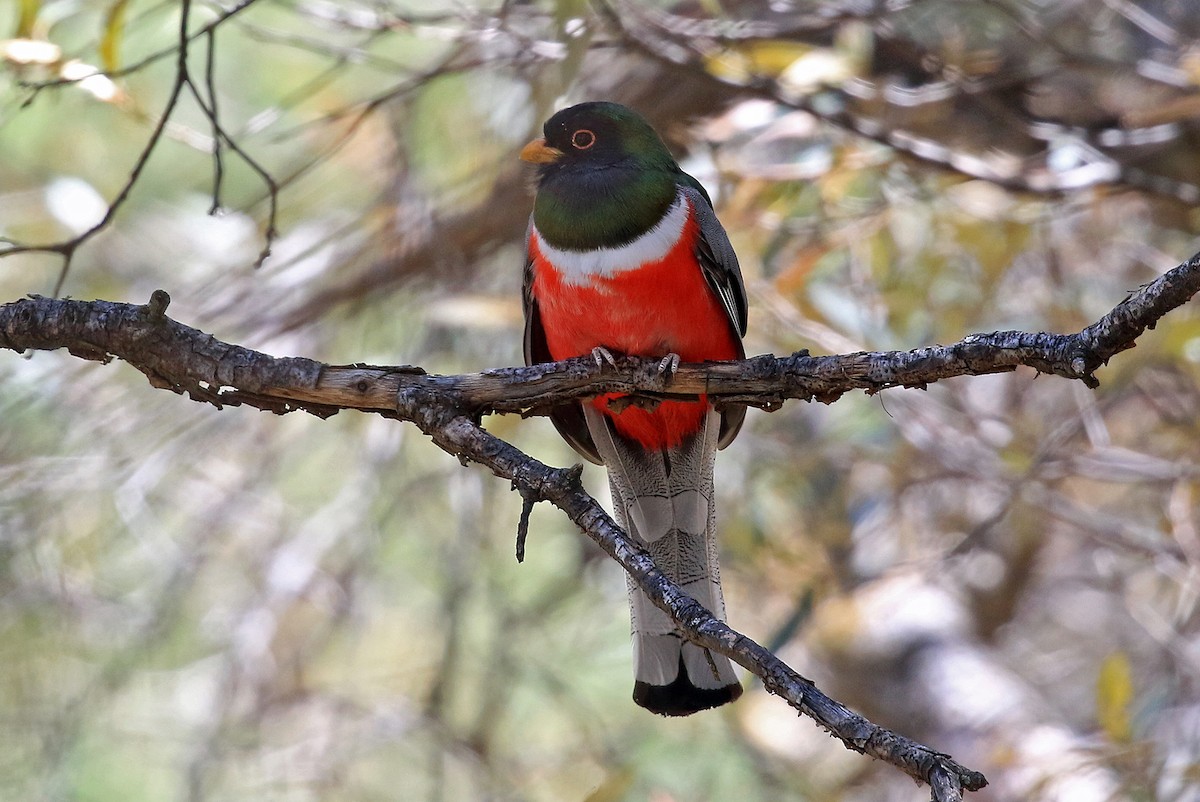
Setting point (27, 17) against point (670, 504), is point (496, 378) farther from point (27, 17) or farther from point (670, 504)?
point (27, 17)

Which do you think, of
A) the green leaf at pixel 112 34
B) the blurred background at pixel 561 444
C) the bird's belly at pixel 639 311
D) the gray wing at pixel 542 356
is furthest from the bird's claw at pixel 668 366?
the green leaf at pixel 112 34

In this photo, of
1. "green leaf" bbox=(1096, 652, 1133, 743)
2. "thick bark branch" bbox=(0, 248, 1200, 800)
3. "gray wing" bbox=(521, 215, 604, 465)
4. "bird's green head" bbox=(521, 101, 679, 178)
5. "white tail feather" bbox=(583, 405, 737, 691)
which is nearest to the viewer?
"thick bark branch" bbox=(0, 248, 1200, 800)

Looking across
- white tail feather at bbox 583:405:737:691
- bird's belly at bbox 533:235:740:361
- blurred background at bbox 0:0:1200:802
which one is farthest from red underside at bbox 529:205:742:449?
blurred background at bbox 0:0:1200:802

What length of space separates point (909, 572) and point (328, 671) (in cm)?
323

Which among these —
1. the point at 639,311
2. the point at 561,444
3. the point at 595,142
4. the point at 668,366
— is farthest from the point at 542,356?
the point at 561,444

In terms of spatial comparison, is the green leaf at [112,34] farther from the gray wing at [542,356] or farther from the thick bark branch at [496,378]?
the gray wing at [542,356]

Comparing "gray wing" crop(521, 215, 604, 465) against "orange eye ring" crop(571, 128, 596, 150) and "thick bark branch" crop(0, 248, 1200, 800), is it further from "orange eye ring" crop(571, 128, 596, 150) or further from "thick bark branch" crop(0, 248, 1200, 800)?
"thick bark branch" crop(0, 248, 1200, 800)

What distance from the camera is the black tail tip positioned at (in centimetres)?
340

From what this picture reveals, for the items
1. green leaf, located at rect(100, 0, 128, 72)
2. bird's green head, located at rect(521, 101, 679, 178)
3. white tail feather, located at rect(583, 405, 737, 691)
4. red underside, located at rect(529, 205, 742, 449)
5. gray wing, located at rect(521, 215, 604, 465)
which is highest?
green leaf, located at rect(100, 0, 128, 72)

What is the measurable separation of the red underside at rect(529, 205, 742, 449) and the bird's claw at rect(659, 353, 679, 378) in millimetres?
264

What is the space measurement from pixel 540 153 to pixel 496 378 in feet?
4.60

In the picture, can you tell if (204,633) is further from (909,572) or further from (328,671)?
(909,572)

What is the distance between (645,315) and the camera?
3.66 meters

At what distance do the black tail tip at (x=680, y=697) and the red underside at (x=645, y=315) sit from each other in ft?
2.64
